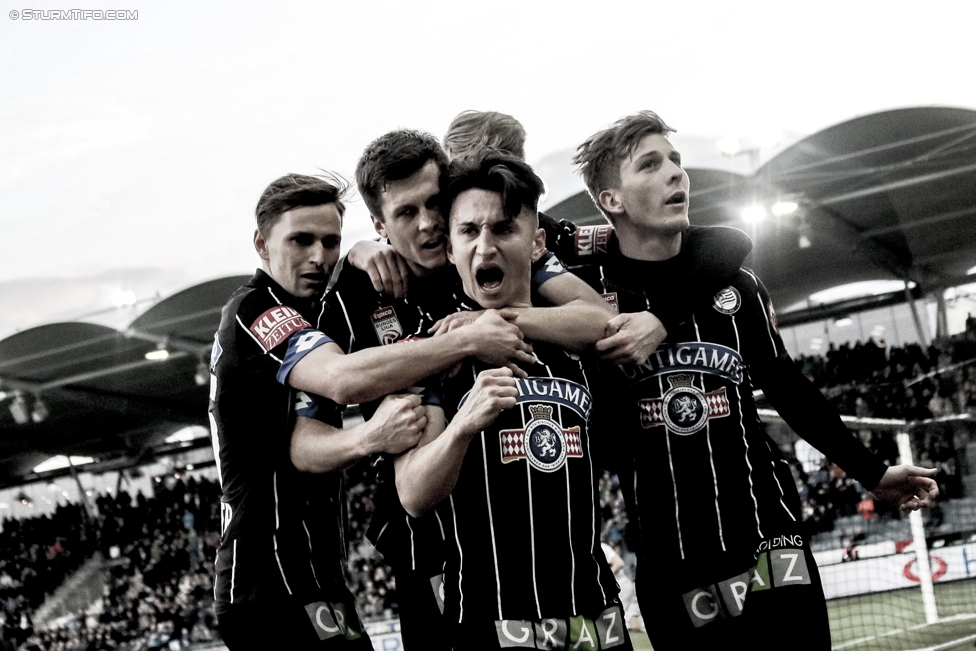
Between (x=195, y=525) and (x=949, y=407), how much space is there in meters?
19.5

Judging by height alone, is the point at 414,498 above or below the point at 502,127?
below

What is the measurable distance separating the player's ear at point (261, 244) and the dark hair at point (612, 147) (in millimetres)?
1154

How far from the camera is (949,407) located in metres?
21.0

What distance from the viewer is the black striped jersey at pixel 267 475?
10.3ft

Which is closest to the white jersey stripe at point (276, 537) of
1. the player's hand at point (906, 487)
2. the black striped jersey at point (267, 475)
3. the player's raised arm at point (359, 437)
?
the black striped jersey at point (267, 475)

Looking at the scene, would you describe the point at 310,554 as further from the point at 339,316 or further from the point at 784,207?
the point at 784,207

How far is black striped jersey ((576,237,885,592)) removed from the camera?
10.3 feet

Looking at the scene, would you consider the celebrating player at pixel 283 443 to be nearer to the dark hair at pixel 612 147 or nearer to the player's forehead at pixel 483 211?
the player's forehead at pixel 483 211

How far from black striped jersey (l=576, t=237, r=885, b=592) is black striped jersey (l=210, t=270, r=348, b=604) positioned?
1009 mm

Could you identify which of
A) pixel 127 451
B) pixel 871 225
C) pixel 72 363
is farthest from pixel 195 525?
pixel 871 225

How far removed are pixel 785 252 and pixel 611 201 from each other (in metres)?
17.4

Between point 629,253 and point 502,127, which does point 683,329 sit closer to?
point 629,253

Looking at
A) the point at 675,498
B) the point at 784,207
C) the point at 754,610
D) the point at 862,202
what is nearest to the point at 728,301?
the point at 675,498

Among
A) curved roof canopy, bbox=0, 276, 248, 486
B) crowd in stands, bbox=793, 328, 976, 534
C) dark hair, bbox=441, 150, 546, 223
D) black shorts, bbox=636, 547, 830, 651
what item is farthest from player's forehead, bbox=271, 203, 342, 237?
crowd in stands, bbox=793, 328, 976, 534
